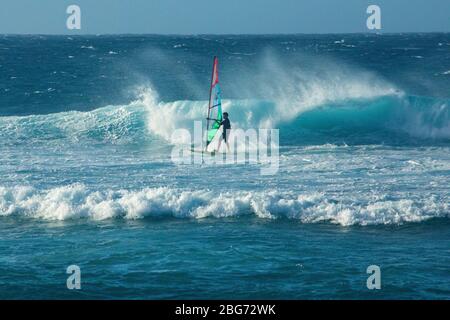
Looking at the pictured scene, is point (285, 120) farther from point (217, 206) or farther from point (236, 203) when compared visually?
point (217, 206)

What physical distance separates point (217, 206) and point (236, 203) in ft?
1.23

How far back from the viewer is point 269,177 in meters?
16.8

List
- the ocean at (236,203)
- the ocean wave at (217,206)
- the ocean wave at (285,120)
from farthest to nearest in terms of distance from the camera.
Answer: the ocean wave at (285,120) < the ocean wave at (217,206) < the ocean at (236,203)

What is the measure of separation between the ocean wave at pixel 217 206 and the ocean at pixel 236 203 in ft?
0.12

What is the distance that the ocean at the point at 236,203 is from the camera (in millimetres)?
10422

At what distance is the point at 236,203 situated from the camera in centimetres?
1419

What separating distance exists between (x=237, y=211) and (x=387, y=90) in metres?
15.8

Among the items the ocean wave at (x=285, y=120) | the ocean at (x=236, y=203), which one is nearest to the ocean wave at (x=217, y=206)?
the ocean at (x=236, y=203)

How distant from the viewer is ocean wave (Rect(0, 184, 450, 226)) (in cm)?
1353

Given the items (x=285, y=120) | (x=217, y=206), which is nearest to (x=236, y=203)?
(x=217, y=206)

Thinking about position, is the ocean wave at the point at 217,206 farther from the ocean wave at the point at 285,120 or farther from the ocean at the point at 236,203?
the ocean wave at the point at 285,120

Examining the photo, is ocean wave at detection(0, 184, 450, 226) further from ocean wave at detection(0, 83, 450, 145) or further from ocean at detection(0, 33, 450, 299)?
ocean wave at detection(0, 83, 450, 145)

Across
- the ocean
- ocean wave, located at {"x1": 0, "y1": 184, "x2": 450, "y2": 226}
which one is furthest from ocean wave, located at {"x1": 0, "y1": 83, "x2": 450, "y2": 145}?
ocean wave, located at {"x1": 0, "y1": 184, "x2": 450, "y2": 226}
